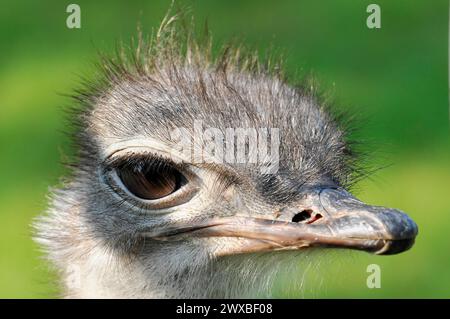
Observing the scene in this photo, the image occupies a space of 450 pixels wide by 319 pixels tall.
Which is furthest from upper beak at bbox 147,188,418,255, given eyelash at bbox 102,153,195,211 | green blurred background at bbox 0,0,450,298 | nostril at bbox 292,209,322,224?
green blurred background at bbox 0,0,450,298

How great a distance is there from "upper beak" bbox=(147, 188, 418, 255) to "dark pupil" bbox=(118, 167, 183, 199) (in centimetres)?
13

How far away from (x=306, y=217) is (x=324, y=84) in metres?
2.50

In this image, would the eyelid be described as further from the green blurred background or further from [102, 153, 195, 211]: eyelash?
the green blurred background

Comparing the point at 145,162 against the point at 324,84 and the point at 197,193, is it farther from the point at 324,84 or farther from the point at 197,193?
the point at 324,84

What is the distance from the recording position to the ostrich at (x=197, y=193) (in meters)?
3.53

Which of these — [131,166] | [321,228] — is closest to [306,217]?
[321,228]

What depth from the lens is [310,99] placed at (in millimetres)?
4148

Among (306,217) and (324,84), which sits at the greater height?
(324,84)

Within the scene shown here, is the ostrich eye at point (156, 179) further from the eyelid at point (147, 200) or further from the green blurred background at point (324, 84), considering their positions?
the green blurred background at point (324, 84)

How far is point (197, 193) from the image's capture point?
369cm

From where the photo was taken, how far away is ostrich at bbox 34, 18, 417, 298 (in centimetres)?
353

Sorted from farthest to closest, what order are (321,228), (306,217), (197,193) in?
(197,193), (306,217), (321,228)

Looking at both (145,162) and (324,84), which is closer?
(145,162)
